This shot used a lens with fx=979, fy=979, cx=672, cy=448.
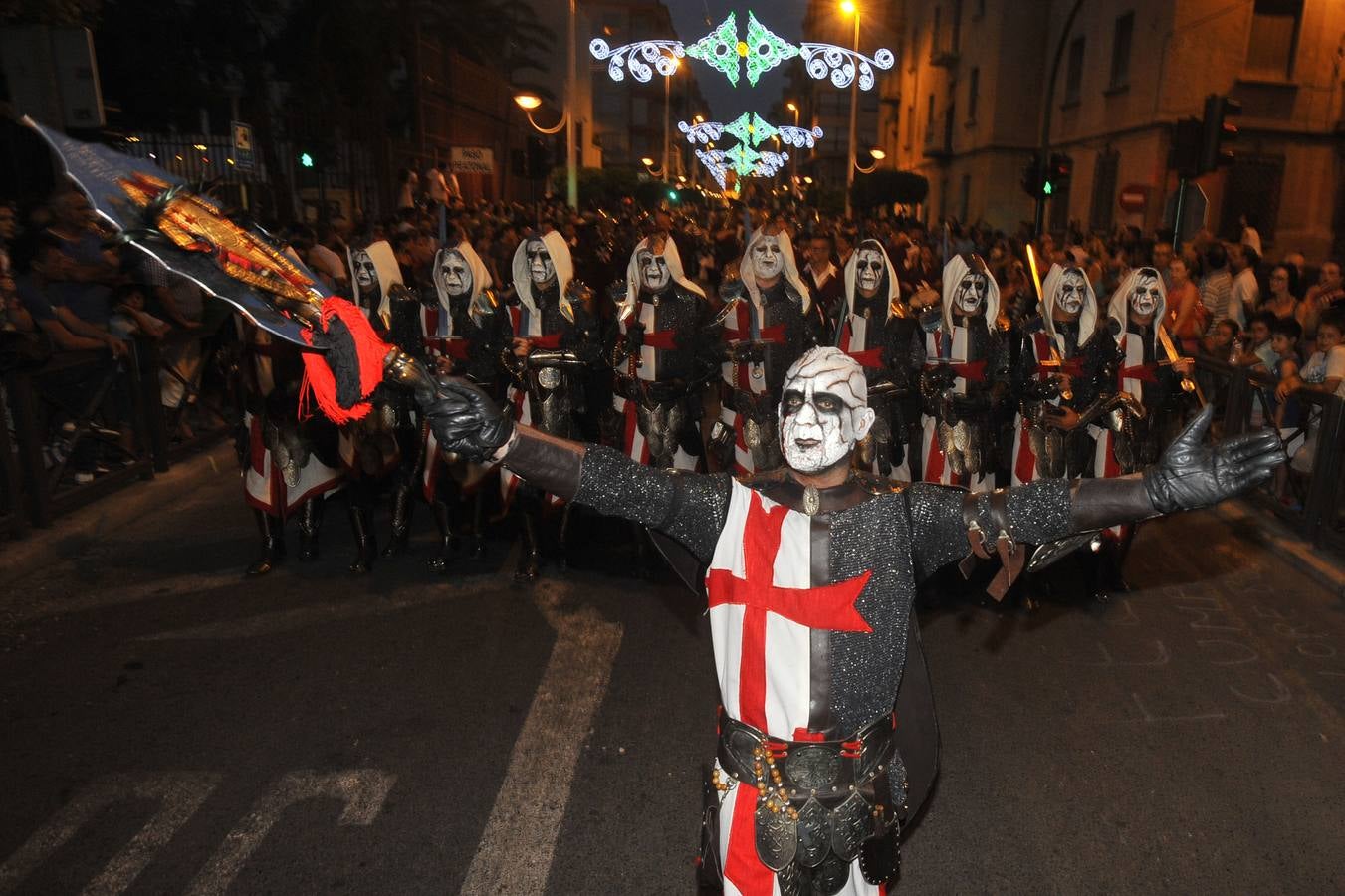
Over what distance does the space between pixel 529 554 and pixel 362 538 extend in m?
1.20

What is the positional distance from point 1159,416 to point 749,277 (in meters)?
2.97

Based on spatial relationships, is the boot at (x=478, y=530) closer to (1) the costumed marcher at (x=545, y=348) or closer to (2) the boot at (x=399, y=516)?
(1) the costumed marcher at (x=545, y=348)

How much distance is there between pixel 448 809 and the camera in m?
4.18

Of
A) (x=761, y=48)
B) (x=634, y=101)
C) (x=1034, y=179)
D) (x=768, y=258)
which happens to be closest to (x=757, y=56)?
(x=761, y=48)

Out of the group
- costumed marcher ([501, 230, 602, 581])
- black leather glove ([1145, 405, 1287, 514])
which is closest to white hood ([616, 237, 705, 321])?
costumed marcher ([501, 230, 602, 581])

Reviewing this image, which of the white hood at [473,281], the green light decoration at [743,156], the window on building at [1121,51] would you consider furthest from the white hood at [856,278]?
the green light decoration at [743,156]

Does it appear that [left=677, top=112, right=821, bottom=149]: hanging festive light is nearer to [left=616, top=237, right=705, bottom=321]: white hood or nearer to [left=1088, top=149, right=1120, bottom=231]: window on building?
[left=1088, top=149, right=1120, bottom=231]: window on building

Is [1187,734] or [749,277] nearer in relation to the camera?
[1187,734]

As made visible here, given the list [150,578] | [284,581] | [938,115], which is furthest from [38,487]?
[938,115]

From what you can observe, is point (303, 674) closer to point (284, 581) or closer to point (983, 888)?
point (284, 581)

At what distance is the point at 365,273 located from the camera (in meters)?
6.97

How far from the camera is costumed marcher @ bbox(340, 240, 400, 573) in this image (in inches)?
271

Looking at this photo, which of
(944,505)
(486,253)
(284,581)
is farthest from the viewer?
(486,253)

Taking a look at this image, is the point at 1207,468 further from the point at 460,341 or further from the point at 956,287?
the point at 460,341
